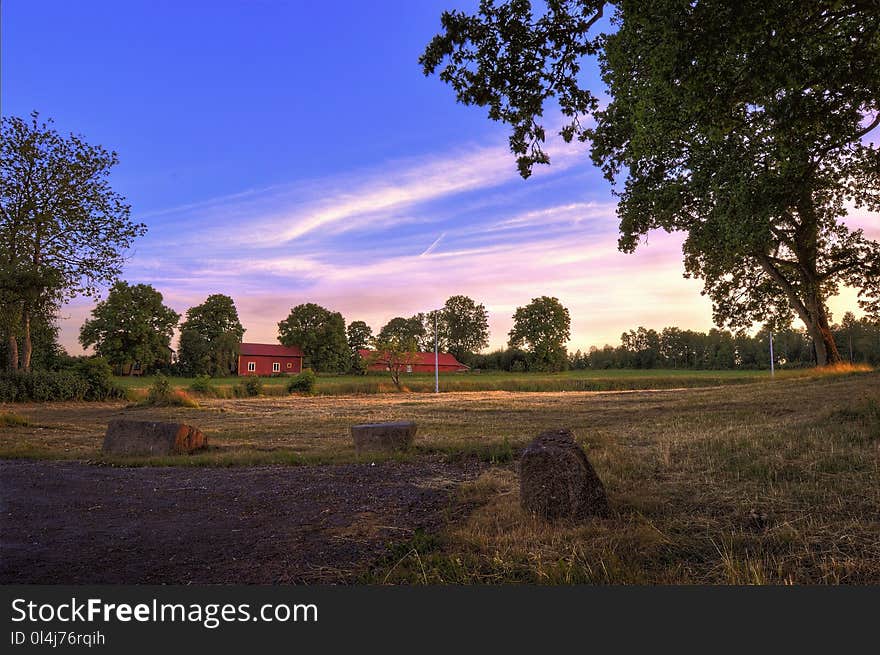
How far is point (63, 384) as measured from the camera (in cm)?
3117

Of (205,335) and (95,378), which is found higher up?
(205,335)

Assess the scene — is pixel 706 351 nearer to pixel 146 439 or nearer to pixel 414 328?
pixel 414 328

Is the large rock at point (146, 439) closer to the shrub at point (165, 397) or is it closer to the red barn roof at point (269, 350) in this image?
the shrub at point (165, 397)

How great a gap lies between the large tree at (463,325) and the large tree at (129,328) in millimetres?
67000

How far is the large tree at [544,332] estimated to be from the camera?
314 feet

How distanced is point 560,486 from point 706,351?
114 meters

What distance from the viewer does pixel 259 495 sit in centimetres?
789

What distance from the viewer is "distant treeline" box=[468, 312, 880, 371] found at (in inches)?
3541

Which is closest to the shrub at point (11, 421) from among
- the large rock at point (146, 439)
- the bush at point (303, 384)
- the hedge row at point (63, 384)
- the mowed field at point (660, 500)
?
the mowed field at point (660, 500)

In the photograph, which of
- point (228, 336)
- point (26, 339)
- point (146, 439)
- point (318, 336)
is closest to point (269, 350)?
point (318, 336)

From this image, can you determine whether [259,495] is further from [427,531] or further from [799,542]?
[799,542]

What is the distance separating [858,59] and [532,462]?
30.9ft

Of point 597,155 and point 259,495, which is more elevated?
point 597,155

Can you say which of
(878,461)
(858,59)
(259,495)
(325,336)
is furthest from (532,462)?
(325,336)
